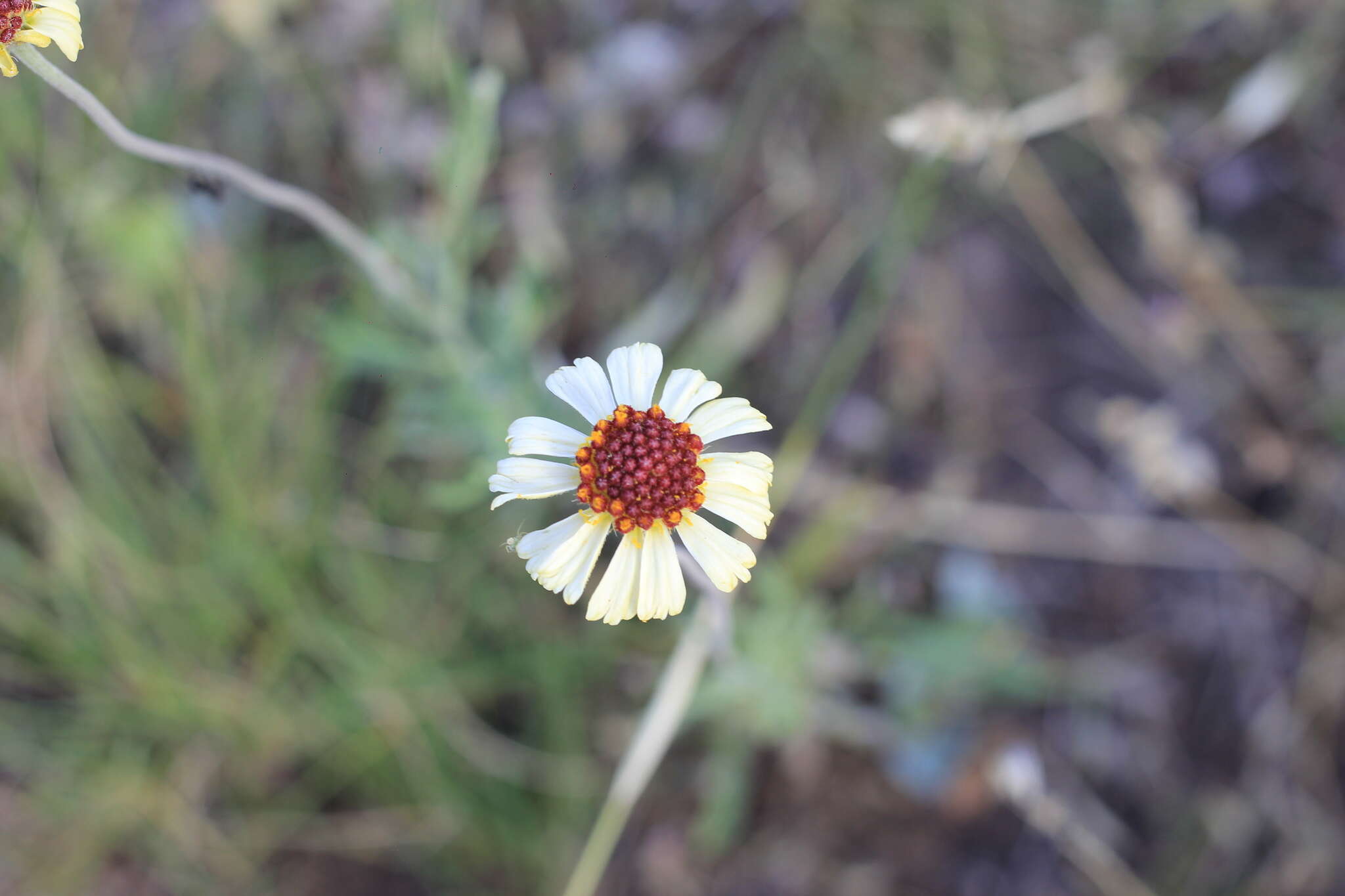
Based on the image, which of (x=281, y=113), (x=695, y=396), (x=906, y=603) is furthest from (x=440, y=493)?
(x=281, y=113)

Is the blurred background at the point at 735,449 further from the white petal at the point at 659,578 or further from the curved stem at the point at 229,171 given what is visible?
the white petal at the point at 659,578

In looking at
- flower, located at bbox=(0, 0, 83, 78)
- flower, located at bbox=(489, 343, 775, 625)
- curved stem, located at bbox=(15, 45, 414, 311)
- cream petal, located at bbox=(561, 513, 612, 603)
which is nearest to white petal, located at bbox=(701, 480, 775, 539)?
flower, located at bbox=(489, 343, 775, 625)

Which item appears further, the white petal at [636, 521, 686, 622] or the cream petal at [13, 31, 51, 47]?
the white petal at [636, 521, 686, 622]

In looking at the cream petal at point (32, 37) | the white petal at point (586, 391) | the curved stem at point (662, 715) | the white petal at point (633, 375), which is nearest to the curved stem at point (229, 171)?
the cream petal at point (32, 37)

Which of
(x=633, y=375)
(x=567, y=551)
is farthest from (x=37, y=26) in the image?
(x=567, y=551)

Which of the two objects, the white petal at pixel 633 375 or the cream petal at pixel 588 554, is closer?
the cream petal at pixel 588 554

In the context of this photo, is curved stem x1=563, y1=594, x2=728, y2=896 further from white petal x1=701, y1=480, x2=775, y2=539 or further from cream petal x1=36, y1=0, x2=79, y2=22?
cream petal x1=36, y1=0, x2=79, y2=22
